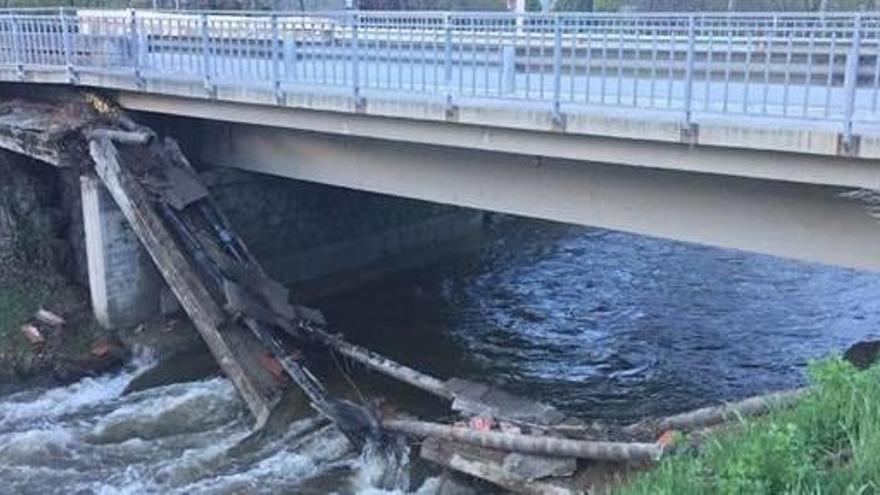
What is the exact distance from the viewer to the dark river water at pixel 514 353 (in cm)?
1170

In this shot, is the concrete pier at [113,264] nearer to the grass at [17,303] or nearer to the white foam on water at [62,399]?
the grass at [17,303]

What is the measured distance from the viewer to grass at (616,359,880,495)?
4.68 meters

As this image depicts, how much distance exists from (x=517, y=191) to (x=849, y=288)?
30.3 feet

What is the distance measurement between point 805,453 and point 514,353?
1048 cm

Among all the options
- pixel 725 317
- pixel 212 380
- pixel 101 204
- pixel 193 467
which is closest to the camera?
pixel 193 467

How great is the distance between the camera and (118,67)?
15539 mm

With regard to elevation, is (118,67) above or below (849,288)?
above

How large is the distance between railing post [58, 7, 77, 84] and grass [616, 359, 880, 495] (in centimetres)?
1325

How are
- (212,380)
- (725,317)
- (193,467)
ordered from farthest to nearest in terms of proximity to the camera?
(725,317) < (212,380) < (193,467)

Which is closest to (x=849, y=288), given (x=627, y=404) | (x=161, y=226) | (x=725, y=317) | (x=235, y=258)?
(x=725, y=317)

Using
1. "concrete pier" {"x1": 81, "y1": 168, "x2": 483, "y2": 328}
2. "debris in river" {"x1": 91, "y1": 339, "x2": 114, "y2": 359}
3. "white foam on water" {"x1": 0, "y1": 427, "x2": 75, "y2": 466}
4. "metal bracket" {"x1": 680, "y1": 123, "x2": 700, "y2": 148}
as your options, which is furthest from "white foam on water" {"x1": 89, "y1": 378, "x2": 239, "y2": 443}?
"metal bracket" {"x1": 680, "y1": 123, "x2": 700, "y2": 148}

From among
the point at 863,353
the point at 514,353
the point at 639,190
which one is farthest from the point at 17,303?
the point at 863,353

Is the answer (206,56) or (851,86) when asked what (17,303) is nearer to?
(206,56)

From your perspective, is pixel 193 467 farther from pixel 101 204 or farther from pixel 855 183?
pixel 855 183
